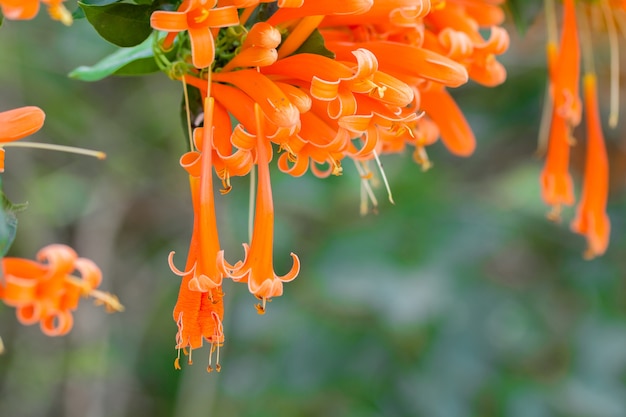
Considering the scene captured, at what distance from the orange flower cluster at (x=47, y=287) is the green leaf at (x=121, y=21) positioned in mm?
273

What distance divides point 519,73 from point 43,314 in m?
1.99

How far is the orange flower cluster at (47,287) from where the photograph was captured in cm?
81

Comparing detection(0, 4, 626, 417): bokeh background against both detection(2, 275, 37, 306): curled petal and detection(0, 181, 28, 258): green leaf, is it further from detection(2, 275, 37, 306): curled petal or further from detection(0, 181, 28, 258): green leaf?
detection(0, 181, 28, 258): green leaf

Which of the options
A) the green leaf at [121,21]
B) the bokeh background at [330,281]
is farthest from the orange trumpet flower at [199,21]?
the bokeh background at [330,281]

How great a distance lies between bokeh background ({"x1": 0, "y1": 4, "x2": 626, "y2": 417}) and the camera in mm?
2027

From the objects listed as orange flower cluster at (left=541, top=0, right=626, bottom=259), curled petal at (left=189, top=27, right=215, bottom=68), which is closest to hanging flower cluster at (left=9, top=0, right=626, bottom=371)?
curled petal at (left=189, top=27, right=215, bottom=68)

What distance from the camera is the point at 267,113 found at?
63cm

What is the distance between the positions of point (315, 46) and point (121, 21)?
0.55 feet

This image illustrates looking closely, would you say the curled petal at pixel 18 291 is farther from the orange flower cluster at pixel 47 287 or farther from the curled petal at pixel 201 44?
the curled petal at pixel 201 44

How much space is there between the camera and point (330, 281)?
1995 millimetres

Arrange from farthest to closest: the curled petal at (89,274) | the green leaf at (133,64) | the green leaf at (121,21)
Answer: the curled petal at (89,274) < the green leaf at (133,64) < the green leaf at (121,21)

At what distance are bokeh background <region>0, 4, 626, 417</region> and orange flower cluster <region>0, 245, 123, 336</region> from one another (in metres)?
1.13

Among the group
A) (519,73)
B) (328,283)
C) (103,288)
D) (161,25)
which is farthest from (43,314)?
(519,73)

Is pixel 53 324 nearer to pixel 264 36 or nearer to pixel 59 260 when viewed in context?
pixel 59 260
